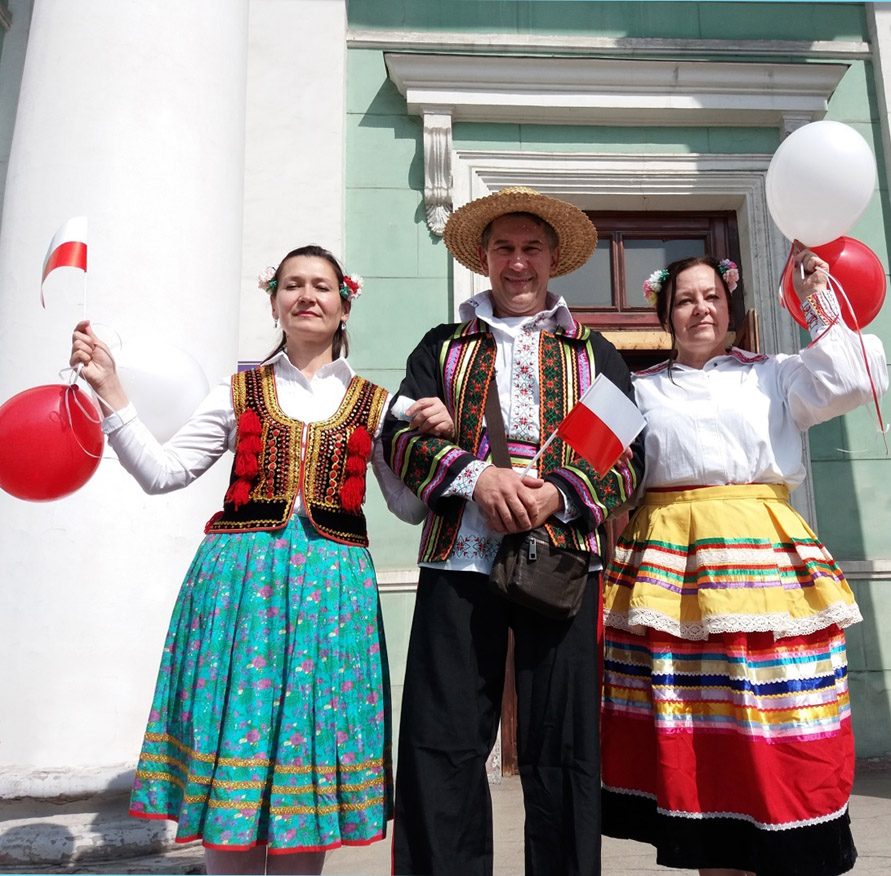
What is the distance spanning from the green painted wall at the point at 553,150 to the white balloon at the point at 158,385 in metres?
2.11

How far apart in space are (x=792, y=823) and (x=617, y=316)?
3156 mm

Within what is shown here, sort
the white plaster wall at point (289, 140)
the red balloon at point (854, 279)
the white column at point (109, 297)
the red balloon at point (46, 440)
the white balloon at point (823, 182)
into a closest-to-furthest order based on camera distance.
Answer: the red balloon at point (46, 440) < the white balloon at point (823, 182) < the red balloon at point (854, 279) < the white column at point (109, 297) < the white plaster wall at point (289, 140)

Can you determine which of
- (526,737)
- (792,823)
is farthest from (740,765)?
(526,737)

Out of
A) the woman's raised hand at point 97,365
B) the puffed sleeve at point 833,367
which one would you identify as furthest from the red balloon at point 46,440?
the puffed sleeve at point 833,367

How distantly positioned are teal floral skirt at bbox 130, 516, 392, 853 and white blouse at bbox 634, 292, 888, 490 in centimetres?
89

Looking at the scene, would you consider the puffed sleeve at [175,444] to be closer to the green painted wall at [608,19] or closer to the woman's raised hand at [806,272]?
the woman's raised hand at [806,272]

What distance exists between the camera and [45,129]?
132 inches

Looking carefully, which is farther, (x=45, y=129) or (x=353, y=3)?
(x=353, y=3)

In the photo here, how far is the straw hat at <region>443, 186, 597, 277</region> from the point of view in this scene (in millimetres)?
2410

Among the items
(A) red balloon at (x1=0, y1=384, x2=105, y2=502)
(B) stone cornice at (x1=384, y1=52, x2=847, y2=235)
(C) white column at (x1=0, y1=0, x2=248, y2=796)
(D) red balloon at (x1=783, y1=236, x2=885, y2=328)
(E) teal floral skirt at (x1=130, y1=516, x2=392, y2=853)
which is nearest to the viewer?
(E) teal floral skirt at (x1=130, y1=516, x2=392, y2=853)

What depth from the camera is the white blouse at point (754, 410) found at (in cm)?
230

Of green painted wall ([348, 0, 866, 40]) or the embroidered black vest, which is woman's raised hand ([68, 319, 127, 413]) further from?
green painted wall ([348, 0, 866, 40])

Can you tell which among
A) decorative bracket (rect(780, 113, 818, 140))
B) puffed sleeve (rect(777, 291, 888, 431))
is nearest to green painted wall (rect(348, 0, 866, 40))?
decorative bracket (rect(780, 113, 818, 140))

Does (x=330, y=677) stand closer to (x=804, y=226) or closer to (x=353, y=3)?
(x=804, y=226)
